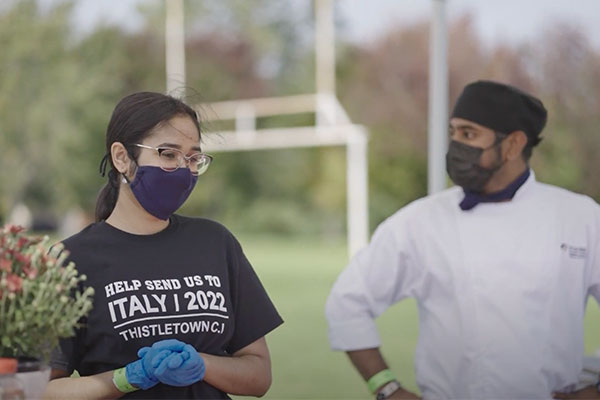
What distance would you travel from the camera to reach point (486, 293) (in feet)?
9.65

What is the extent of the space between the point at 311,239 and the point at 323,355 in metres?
17.7

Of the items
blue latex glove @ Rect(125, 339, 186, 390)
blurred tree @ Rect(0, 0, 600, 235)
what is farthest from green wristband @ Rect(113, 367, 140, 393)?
blurred tree @ Rect(0, 0, 600, 235)

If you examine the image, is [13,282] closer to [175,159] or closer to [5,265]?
[5,265]

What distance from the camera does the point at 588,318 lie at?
35.3 ft

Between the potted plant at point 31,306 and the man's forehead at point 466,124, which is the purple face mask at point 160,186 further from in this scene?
the man's forehead at point 466,124

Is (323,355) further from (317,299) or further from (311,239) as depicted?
(311,239)

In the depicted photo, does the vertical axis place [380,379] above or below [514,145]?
below

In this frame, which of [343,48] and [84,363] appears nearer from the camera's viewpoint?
[84,363]

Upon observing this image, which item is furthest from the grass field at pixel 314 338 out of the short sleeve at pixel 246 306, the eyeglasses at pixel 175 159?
the eyeglasses at pixel 175 159

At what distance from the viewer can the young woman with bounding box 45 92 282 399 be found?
213 cm

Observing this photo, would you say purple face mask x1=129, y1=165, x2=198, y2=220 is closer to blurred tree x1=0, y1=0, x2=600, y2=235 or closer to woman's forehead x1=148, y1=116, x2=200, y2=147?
woman's forehead x1=148, y1=116, x2=200, y2=147

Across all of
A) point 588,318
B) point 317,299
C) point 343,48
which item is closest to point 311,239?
point 343,48

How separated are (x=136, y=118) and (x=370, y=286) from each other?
3.47 feet

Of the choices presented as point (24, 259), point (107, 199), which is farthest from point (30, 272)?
point (107, 199)
